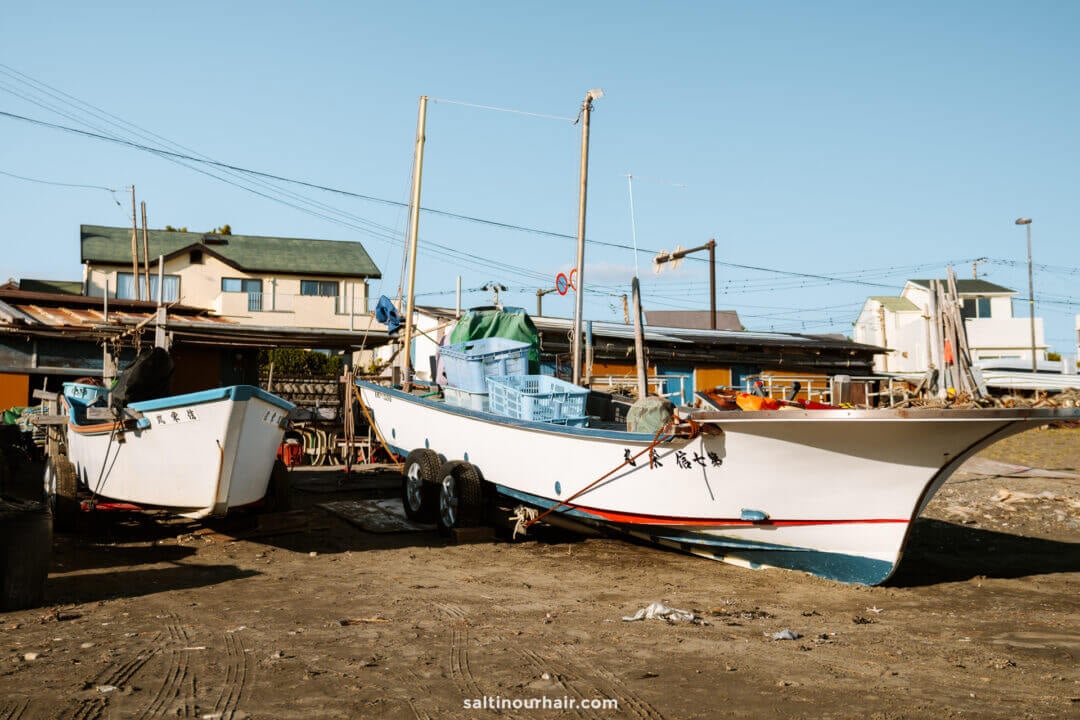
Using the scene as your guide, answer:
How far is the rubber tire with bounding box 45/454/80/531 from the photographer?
10.4 meters

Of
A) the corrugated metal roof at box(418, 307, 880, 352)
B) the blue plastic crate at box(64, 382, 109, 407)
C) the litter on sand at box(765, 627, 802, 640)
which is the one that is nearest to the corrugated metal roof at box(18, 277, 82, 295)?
the corrugated metal roof at box(418, 307, 880, 352)

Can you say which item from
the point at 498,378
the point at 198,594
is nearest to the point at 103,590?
the point at 198,594

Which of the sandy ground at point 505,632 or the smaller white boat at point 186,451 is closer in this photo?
the sandy ground at point 505,632

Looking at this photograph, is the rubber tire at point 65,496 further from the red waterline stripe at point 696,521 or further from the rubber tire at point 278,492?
the red waterline stripe at point 696,521

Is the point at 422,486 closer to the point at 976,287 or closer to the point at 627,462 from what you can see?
the point at 627,462

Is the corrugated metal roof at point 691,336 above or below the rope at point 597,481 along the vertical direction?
above

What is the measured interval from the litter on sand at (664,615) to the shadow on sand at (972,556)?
2.50 meters

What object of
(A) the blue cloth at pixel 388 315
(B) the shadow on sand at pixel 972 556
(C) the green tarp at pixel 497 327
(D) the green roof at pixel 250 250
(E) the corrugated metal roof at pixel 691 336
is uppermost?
(D) the green roof at pixel 250 250

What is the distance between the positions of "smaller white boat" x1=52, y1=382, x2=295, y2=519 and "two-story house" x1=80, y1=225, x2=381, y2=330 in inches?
1008

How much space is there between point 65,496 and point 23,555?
3.82 meters

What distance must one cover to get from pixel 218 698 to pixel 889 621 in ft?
16.7

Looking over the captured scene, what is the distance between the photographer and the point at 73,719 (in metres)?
4.54

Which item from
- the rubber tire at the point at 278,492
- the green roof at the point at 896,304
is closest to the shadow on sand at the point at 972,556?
the rubber tire at the point at 278,492

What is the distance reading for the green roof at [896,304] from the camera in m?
53.1
